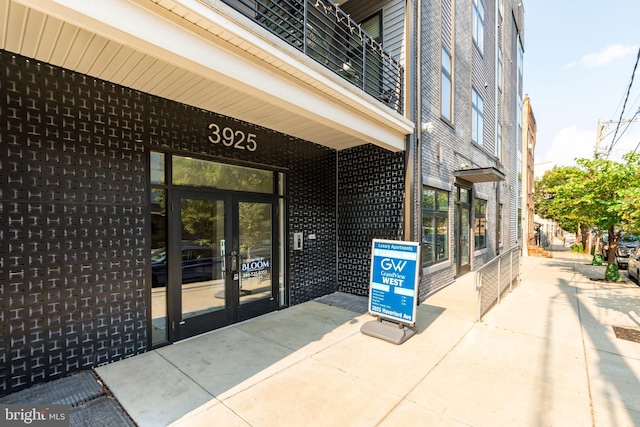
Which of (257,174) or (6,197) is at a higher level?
(257,174)

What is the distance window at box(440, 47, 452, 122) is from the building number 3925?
15.7 ft

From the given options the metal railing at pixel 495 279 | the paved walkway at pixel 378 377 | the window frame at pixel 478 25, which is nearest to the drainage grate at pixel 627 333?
the paved walkway at pixel 378 377

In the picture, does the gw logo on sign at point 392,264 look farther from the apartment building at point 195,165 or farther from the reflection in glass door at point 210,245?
the reflection in glass door at point 210,245

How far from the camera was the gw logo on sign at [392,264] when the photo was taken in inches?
174

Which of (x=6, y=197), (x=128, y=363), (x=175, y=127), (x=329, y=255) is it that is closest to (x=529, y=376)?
(x=329, y=255)

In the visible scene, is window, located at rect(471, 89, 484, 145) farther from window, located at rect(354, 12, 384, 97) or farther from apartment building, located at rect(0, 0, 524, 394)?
window, located at rect(354, 12, 384, 97)

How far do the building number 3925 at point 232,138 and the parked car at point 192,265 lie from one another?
1.73 meters

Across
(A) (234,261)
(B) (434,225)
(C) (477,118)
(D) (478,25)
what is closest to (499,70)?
(D) (478,25)

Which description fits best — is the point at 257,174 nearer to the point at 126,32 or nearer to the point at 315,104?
the point at 315,104

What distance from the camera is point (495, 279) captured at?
6023mm

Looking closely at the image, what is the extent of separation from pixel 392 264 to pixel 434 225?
124 inches

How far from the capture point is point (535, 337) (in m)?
4.37

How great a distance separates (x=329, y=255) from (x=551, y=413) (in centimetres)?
455

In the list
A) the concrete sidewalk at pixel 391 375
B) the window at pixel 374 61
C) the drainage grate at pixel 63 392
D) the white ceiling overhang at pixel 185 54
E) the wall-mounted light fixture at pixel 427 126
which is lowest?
the concrete sidewalk at pixel 391 375
